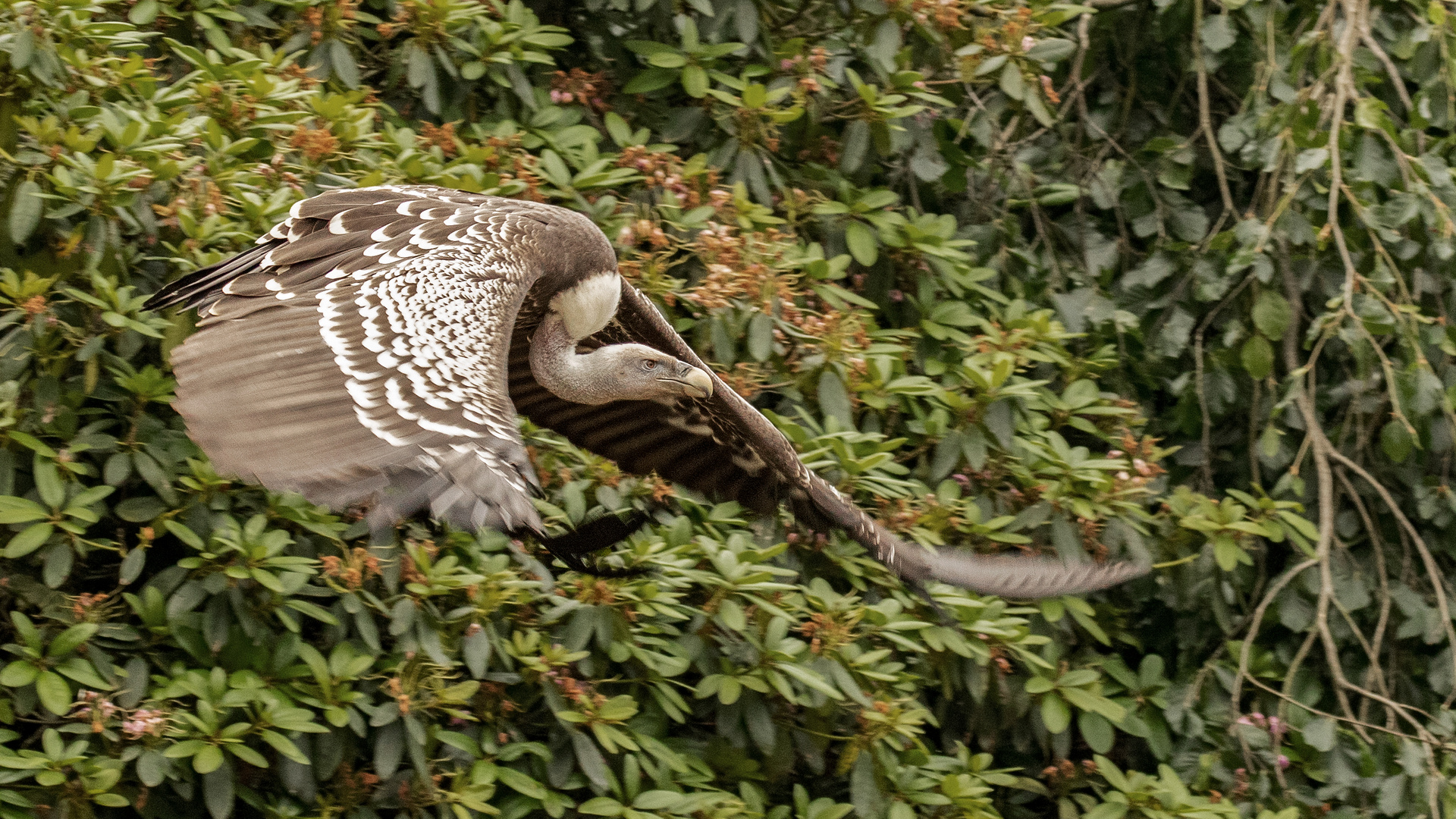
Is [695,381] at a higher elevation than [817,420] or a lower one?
higher

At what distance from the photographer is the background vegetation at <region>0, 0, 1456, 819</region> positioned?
291cm

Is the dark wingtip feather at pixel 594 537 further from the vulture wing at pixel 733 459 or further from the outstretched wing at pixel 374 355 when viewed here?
the outstretched wing at pixel 374 355

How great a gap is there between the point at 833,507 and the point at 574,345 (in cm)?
65

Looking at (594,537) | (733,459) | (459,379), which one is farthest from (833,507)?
(459,379)

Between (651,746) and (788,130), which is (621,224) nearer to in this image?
(788,130)

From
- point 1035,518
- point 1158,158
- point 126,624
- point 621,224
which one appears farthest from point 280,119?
point 1158,158

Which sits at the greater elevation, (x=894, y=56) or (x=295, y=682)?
(x=894, y=56)

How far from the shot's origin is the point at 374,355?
2.50 meters

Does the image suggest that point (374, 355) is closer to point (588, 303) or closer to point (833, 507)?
point (588, 303)

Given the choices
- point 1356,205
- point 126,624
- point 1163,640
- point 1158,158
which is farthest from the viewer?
point 1158,158

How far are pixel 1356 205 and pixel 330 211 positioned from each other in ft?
8.31

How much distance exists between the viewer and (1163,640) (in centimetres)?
430

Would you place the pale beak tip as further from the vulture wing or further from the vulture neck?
the vulture neck

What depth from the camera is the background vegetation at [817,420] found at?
291cm
